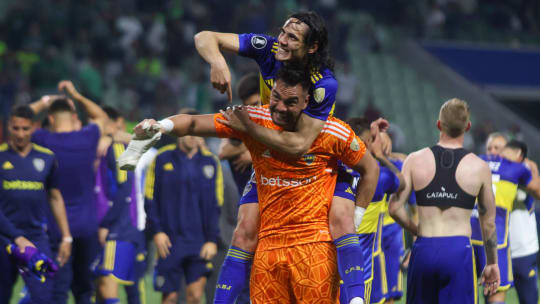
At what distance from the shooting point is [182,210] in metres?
8.77

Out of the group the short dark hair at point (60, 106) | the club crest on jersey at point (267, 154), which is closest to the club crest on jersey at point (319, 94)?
the club crest on jersey at point (267, 154)

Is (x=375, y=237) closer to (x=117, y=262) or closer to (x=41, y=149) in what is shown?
(x=117, y=262)

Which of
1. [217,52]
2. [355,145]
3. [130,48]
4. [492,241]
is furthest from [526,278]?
[130,48]

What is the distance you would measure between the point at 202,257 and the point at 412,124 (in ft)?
47.8

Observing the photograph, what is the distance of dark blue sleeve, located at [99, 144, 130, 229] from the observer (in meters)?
9.23

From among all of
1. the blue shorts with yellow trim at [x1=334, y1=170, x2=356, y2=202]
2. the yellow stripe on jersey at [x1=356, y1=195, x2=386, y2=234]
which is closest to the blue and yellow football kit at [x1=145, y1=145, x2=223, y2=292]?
the yellow stripe on jersey at [x1=356, y1=195, x2=386, y2=234]

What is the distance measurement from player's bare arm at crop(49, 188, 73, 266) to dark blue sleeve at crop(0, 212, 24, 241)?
641mm

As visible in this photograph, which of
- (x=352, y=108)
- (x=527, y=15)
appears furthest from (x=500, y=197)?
(x=527, y=15)

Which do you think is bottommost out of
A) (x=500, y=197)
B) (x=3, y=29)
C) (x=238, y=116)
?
(x=500, y=197)

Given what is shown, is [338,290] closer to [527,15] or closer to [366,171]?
[366,171]

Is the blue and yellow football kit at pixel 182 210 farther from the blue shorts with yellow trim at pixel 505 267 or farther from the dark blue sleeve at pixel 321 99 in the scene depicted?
the dark blue sleeve at pixel 321 99

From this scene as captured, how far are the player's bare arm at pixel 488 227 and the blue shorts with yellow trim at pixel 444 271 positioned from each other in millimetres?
150

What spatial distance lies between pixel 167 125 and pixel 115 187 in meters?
4.87

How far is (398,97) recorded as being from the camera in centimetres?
2342
